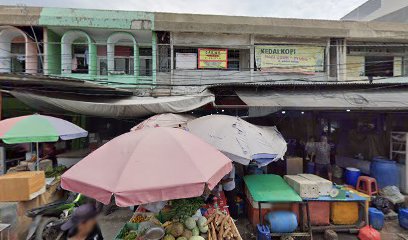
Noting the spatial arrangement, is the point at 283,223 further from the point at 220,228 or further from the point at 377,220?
the point at 377,220

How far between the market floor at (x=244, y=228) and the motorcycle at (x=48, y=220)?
108 centimetres

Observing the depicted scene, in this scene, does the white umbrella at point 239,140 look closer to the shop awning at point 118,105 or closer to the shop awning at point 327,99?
the shop awning at point 327,99

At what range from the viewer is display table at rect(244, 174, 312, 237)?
5074mm

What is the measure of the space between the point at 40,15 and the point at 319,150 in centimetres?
1296

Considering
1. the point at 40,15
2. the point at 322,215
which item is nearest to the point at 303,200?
the point at 322,215

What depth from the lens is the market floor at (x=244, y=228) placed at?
5316mm

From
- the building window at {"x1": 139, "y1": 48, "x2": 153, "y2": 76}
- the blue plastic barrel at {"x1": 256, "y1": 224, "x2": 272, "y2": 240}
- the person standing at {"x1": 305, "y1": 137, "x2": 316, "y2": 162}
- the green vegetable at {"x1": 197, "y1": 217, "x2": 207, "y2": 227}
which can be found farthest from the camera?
the building window at {"x1": 139, "y1": 48, "x2": 153, "y2": 76}

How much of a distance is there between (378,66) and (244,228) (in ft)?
41.0

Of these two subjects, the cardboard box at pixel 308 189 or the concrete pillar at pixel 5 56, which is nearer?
the cardboard box at pixel 308 189

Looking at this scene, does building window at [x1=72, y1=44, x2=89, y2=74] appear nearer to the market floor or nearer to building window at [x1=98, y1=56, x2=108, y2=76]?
building window at [x1=98, y1=56, x2=108, y2=76]

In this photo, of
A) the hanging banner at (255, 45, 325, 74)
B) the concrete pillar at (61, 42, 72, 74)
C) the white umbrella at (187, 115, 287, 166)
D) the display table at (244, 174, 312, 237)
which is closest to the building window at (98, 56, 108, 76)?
the concrete pillar at (61, 42, 72, 74)

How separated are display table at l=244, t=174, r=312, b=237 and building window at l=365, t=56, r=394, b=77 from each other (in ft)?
34.4

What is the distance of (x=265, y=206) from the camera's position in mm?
5395

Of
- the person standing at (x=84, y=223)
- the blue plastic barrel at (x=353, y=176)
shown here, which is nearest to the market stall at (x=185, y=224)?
the person standing at (x=84, y=223)
